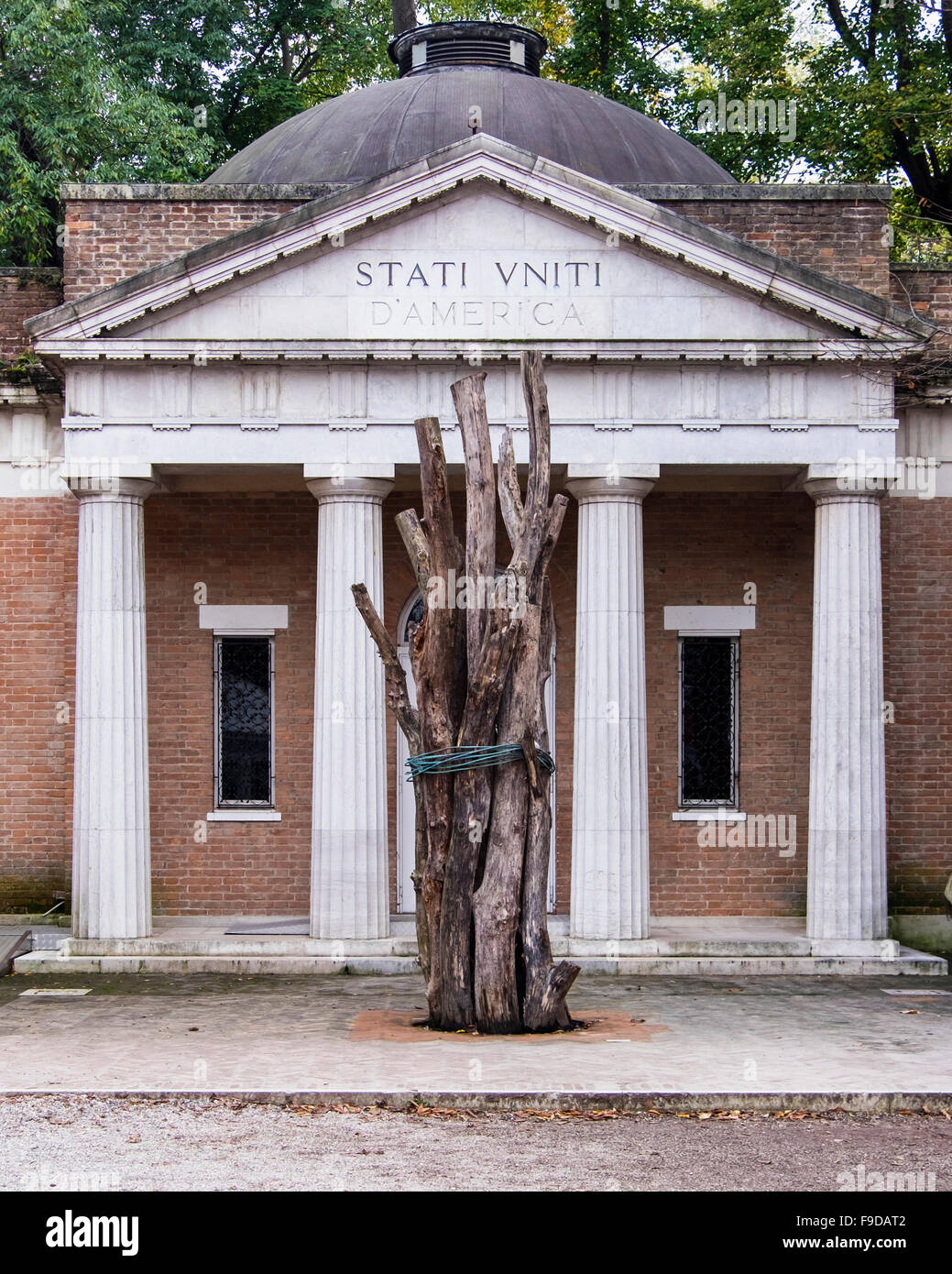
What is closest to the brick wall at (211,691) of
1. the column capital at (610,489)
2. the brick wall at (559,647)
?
the brick wall at (559,647)

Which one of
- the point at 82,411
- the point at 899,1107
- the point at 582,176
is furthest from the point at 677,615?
the point at 899,1107

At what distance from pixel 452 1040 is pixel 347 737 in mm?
5335

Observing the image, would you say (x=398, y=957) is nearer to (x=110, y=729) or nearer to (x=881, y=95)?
(x=110, y=729)

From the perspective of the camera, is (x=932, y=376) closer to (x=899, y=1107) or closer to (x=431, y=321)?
(x=431, y=321)

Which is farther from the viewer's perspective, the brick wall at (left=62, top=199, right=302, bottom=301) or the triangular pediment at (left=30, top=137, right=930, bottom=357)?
the brick wall at (left=62, top=199, right=302, bottom=301)

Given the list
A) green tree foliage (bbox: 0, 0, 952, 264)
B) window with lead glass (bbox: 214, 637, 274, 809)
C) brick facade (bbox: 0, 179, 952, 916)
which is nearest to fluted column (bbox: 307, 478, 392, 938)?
brick facade (bbox: 0, 179, 952, 916)

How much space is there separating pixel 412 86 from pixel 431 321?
6.55 meters

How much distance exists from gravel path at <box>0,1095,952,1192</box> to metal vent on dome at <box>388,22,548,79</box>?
17736 millimetres

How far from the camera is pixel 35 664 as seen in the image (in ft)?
68.8

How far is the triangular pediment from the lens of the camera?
724 inches

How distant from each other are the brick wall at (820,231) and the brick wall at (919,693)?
276 centimetres

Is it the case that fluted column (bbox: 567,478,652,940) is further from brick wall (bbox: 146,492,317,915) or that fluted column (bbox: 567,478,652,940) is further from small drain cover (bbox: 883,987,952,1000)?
brick wall (bbox: 146,492,317,915)

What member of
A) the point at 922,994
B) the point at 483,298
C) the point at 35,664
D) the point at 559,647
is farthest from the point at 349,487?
the point at 922,994

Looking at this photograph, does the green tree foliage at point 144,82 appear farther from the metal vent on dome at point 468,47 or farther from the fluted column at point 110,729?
the fluted column at point 110,729
